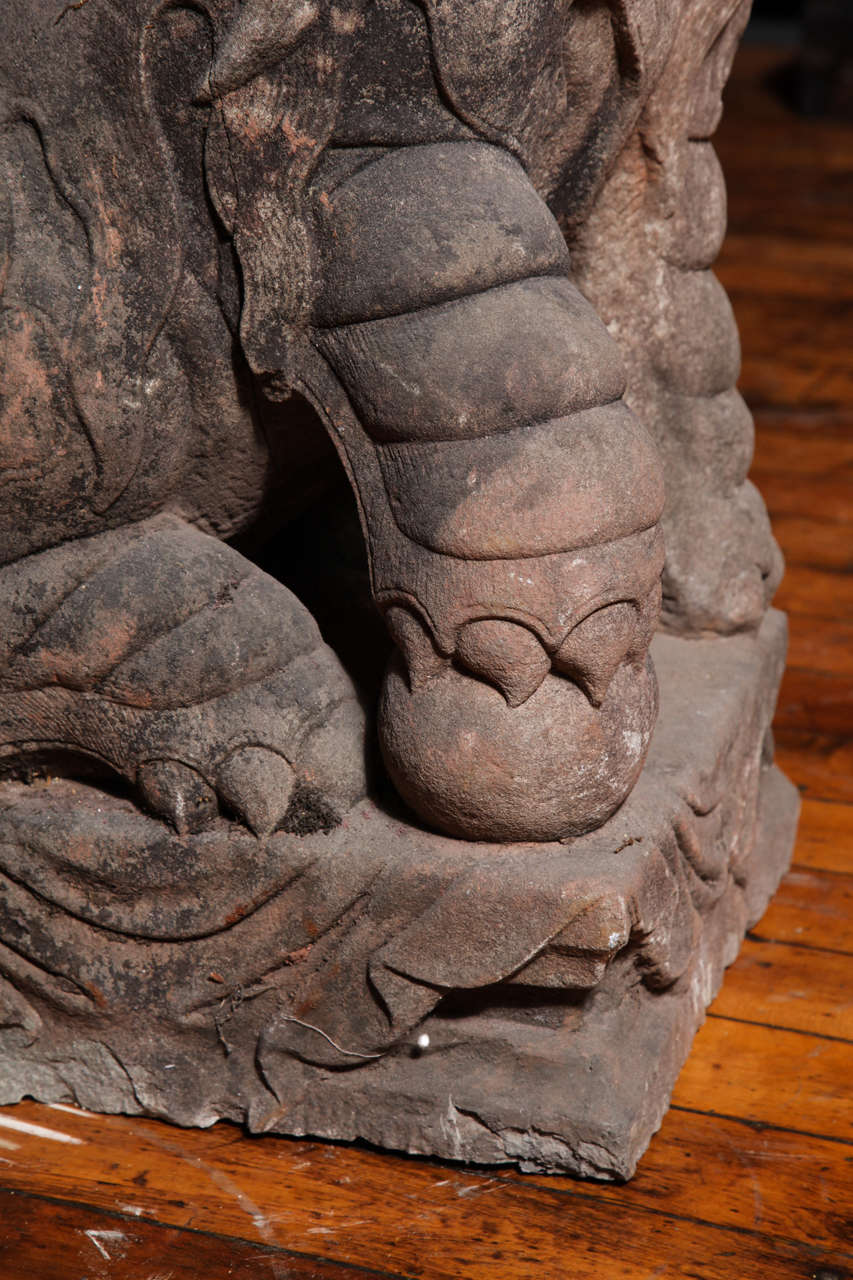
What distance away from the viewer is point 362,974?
1454 millimetres

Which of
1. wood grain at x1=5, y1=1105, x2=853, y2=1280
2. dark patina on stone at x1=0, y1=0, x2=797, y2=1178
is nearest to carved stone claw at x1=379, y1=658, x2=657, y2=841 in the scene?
dark patina on stone at x1=0, y1=0, x2=797, y2=1178

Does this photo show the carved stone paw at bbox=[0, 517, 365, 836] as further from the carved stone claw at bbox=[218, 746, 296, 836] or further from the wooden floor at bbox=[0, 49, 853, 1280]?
the wooden floor at bbox=[0, 49, 853, 1280]

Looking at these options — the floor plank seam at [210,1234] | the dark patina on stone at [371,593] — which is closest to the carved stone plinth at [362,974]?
the dark patina on stone at [371,593]

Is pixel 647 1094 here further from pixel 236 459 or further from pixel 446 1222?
pixel 236 459

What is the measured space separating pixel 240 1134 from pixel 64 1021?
0.19m

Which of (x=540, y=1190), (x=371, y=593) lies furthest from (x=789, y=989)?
(x=371, y=593)

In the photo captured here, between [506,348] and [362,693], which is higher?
[506,348]

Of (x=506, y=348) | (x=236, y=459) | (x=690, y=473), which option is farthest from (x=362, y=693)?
(x=690, y=473)

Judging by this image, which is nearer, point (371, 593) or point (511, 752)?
point (511, 752)

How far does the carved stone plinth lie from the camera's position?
1.41 metres

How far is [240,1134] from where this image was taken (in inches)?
59.8

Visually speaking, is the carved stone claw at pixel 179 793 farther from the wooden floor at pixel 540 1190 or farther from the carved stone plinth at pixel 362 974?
the wooden floor at pixel 540 1190

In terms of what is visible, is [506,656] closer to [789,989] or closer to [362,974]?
[362,974]

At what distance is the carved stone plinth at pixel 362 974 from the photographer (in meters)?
1.41
